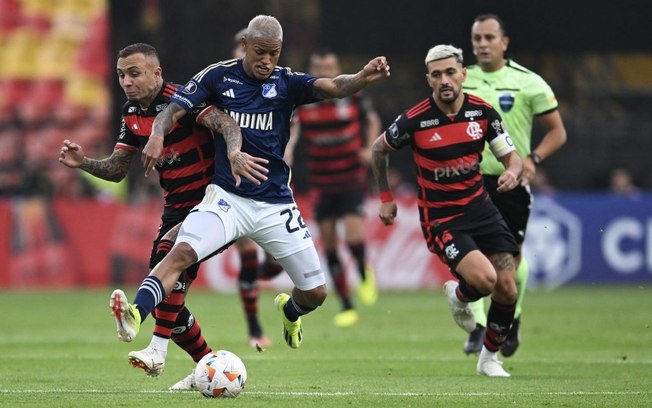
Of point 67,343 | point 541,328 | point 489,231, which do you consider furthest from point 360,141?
point 489,231

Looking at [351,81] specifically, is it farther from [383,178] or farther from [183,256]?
[383,178]

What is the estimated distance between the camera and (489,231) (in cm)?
1046

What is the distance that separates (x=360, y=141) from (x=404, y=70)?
506cm

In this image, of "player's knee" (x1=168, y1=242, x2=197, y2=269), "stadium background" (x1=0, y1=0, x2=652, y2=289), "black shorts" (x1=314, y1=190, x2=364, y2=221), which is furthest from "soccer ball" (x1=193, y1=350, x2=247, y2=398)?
"stadium background" (x1=0, y1=0, x2=652, y2=289)

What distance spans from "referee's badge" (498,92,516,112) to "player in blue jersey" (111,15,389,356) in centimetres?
265

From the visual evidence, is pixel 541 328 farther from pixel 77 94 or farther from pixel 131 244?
pixel 77 94

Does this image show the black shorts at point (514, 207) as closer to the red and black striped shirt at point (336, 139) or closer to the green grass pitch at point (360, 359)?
the green grass pitch at point (360, 359)

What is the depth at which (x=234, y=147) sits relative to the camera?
902 centimetres

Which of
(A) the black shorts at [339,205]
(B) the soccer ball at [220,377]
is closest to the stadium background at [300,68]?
(A) the black shorts at [339,205]

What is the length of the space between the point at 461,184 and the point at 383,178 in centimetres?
65

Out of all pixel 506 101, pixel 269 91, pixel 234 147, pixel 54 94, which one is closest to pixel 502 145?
pixel 506 101

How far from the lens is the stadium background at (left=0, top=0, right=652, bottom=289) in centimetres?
2017

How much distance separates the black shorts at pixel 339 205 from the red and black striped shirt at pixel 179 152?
6.39 meters

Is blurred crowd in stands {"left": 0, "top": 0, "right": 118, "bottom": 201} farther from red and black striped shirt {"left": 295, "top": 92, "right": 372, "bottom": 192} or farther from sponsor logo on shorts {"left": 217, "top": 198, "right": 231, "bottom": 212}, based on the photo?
sponsor logo on shorts {"left": 217, "top": 198, "right": 231, "bottom": 212}
